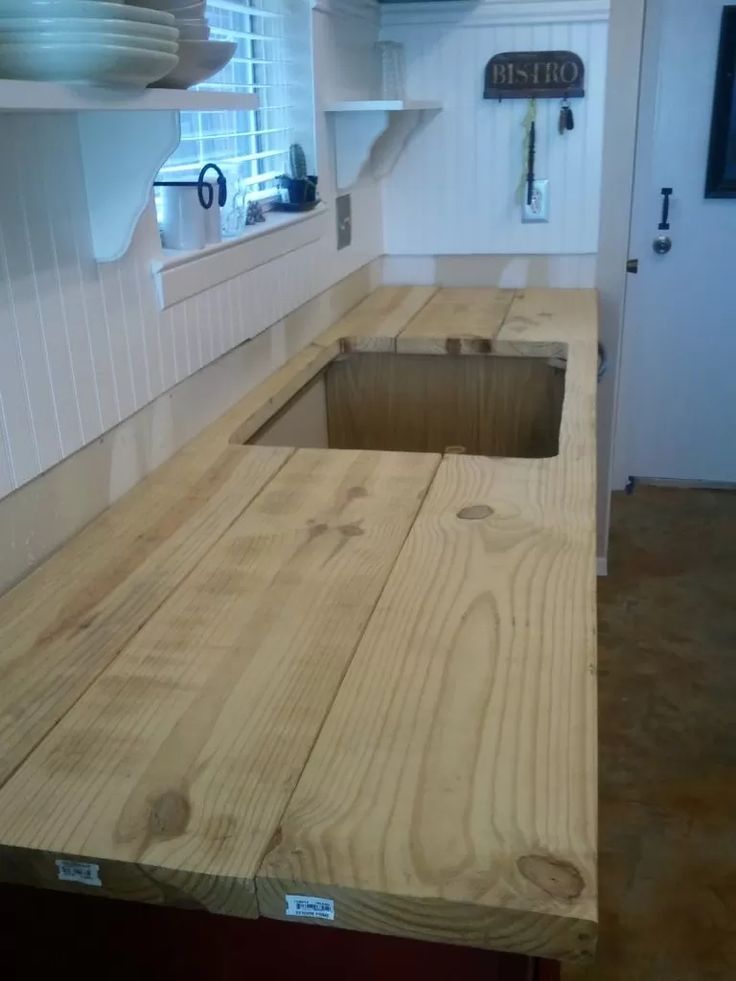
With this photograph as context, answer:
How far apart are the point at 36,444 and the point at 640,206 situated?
9.49 feet

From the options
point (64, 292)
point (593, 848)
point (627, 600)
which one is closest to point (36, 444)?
point (64, 292)

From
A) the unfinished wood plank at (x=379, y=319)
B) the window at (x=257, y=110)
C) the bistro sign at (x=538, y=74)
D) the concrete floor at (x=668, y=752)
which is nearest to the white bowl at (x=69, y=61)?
the window at (x=257, y=110)

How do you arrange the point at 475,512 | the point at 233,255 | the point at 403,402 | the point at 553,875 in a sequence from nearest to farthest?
the point at 553,875 < the point at 475,512 < the point at 233,255 < the point at 403,402

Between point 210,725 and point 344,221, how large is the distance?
1675 mm

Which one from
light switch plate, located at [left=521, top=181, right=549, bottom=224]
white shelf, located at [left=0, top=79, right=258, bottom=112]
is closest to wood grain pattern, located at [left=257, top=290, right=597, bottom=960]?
white shelf, located at [left=0, top=79, right=258, bottom=112]

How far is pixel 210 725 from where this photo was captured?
31.4 inches

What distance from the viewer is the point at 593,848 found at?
0.66 m

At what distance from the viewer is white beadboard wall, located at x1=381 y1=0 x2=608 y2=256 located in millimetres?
2387

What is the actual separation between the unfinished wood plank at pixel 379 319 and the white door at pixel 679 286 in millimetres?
1252

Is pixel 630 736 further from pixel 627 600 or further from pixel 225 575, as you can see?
pixel 225 575

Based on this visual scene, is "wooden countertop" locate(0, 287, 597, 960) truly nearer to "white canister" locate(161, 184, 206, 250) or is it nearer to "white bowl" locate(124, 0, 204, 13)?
"white canister" locate(161, 184, 206, 250)

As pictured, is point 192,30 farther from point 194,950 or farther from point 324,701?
point 194,950

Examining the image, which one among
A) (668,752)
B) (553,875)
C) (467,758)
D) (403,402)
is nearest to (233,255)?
(403,402)

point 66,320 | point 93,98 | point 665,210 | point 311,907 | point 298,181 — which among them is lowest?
point 311,907
